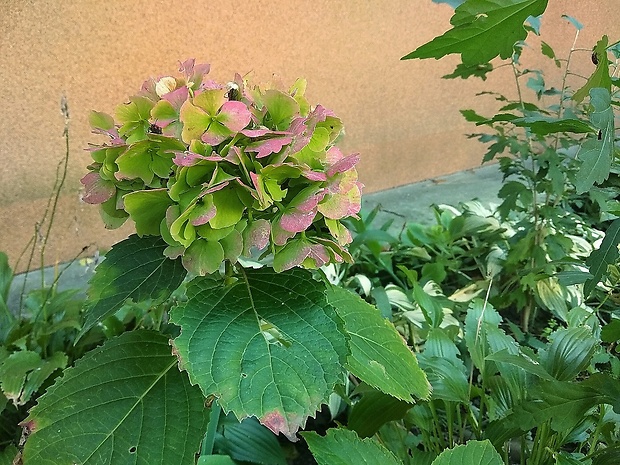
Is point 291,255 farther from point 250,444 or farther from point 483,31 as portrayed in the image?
point 250,444

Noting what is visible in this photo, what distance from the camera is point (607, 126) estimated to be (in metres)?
0.52

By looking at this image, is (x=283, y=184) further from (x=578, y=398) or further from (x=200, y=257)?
(x=578, y=398)

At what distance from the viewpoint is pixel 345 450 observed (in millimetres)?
713

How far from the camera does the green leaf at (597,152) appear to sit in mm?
520

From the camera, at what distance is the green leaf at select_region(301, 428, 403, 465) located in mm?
699

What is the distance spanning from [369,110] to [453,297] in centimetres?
115

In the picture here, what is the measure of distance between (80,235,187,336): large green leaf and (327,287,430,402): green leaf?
0.21 meters

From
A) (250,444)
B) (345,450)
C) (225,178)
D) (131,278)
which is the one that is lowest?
(250,444)

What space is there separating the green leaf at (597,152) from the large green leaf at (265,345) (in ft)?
0.91

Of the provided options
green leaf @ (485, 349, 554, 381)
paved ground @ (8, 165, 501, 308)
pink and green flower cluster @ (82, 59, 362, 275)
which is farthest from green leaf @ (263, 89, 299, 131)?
paved ground @ (8, 165, 501, 308)

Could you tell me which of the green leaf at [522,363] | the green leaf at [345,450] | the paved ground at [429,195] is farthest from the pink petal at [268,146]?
the paved ground at [429,195]

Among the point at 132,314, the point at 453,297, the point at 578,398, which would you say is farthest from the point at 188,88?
the point at 453,297

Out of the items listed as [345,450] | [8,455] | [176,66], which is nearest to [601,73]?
[345,450]

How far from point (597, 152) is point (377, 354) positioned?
0.32 metres
